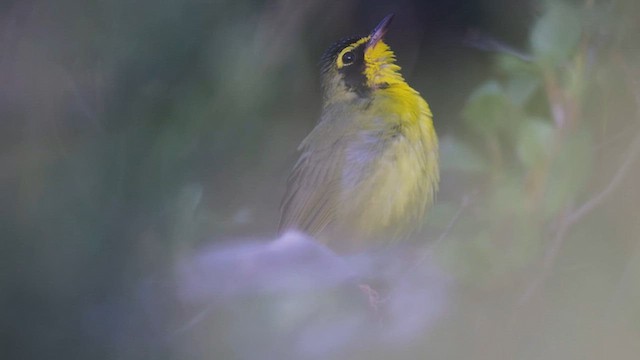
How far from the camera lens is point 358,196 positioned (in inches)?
54.5

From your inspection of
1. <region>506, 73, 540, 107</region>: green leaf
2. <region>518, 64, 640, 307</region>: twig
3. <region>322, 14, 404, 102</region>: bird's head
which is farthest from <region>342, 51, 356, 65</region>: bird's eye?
<region>518, 64, 640, 307</region>: twig

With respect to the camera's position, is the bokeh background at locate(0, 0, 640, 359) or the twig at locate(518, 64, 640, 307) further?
the twig at locate(518, 64, 640, 307)

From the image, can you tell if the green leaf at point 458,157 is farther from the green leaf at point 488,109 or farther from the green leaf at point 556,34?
the green leaf at point 556,34

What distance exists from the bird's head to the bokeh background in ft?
0.07

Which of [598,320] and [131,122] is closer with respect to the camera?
[131,122]

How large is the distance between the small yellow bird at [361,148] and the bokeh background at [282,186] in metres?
0.03

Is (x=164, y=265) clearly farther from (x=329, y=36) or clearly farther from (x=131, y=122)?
(x=329, y=36)

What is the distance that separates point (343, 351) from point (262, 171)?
0.39 m

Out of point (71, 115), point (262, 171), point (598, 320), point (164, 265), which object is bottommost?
point (598, 320)

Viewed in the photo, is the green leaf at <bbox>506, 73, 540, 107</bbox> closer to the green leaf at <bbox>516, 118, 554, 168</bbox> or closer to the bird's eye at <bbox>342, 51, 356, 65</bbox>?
the green leaf at <bbox>516, 118, 554, 168</bbox>

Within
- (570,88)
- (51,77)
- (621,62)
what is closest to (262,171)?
(51,77)

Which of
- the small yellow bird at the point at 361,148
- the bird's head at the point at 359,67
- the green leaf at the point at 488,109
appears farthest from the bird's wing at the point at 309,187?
the green leaf at the point at 488,109

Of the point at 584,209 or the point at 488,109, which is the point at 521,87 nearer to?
the point at 488,109

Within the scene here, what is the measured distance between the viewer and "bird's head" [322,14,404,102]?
137 centimetres
